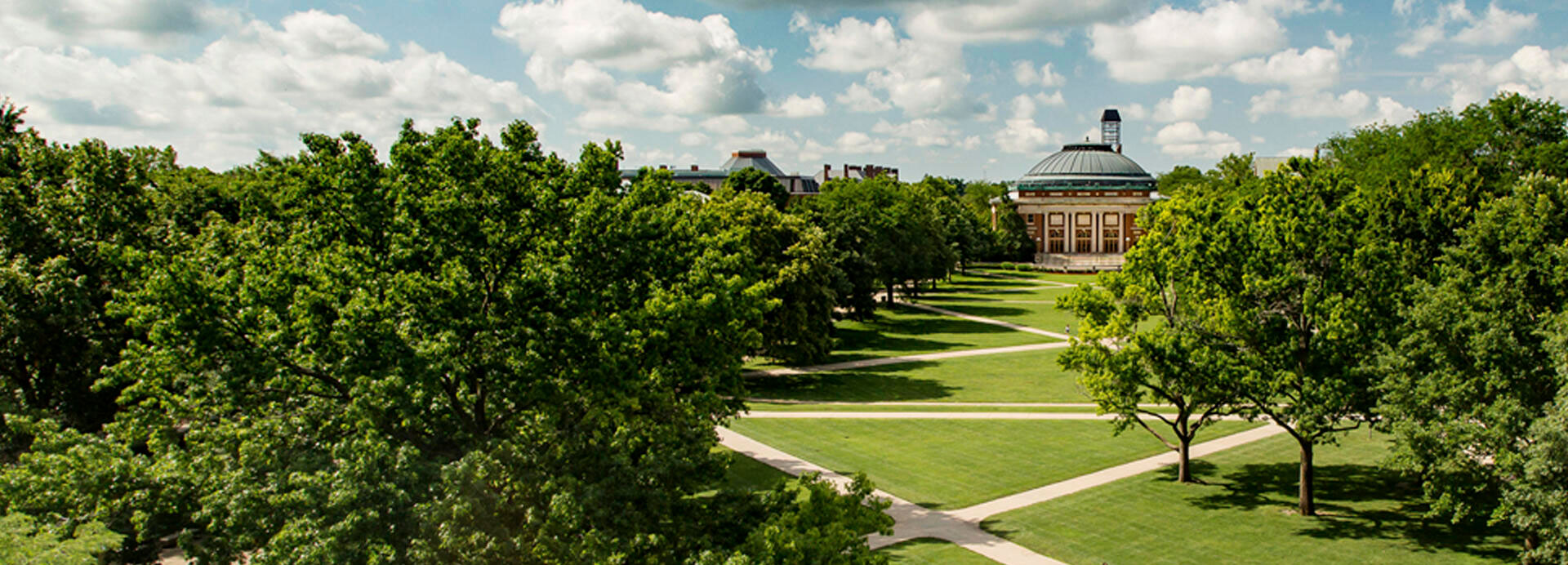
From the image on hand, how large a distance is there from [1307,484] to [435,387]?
68.5 ft

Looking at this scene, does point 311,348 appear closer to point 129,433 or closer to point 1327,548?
point 129,433

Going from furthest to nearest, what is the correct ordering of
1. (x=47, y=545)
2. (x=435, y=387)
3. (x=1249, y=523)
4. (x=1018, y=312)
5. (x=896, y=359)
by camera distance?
1. (x=1018, y=312)
2. (x=896, y=359)
3. (x=1249, y=523)
4. (x=435, y=387)
5. (x=47, y=545)

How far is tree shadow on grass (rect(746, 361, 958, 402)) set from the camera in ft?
129

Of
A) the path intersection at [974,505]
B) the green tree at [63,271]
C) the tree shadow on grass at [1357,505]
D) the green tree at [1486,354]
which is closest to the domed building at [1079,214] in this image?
the path intersection at [974,505]

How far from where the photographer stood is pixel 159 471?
12734mm

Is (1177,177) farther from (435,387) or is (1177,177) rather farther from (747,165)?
(435,387)

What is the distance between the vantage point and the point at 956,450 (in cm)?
3041

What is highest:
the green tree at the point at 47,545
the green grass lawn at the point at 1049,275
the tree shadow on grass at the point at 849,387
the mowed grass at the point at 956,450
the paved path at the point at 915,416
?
the green grass lawn at the point at 1049,275

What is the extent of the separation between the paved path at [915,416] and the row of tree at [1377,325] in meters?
8.28

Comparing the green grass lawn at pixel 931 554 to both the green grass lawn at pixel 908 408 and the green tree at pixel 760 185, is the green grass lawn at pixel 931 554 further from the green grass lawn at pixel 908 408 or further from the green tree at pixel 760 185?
the green tree at pixel 760 185

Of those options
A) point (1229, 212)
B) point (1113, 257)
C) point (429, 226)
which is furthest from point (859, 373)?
point (1113, 257)

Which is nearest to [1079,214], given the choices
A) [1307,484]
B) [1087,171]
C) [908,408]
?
[1087,171]

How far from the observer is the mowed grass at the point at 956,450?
1053 inches

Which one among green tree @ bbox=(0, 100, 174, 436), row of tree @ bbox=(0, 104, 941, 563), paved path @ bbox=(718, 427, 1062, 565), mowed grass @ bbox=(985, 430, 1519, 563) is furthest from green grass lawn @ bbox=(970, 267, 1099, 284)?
row of tree @ bbox=(0, 104, 941, 563)
